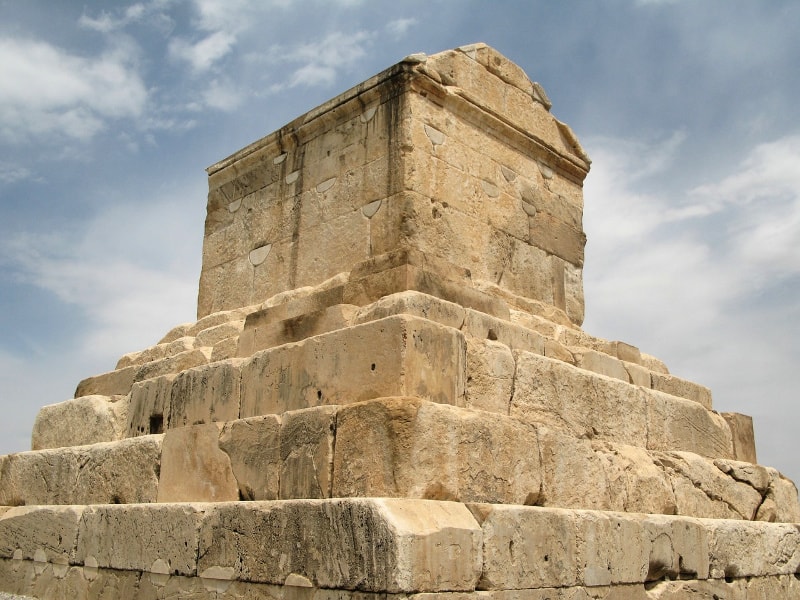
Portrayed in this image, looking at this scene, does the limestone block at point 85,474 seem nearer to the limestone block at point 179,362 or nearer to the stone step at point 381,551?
the stone step at point 381,551

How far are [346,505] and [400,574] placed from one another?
394 millimetres

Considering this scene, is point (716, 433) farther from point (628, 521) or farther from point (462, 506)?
point (462, 506)

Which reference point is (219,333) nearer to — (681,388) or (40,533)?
(40,533)

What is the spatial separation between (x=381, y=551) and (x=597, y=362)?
251cm

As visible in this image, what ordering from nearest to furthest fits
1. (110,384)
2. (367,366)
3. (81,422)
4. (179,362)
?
(367,366), (179,362), (81,422), (110,384)

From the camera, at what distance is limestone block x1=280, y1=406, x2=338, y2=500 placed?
399cm

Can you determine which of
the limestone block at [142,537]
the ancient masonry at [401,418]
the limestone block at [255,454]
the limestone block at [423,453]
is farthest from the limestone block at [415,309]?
the limestone block at [142,537]

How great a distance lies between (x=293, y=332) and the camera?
485 cm

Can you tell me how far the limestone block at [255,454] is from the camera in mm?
4270

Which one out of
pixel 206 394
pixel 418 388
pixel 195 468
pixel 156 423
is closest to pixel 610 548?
pixel 418 388

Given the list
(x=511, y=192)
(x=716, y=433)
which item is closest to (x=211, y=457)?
(x=511, y=192)

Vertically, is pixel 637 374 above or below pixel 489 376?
above

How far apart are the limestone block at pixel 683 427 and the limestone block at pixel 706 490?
127 millimetres

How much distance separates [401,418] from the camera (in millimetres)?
3725
